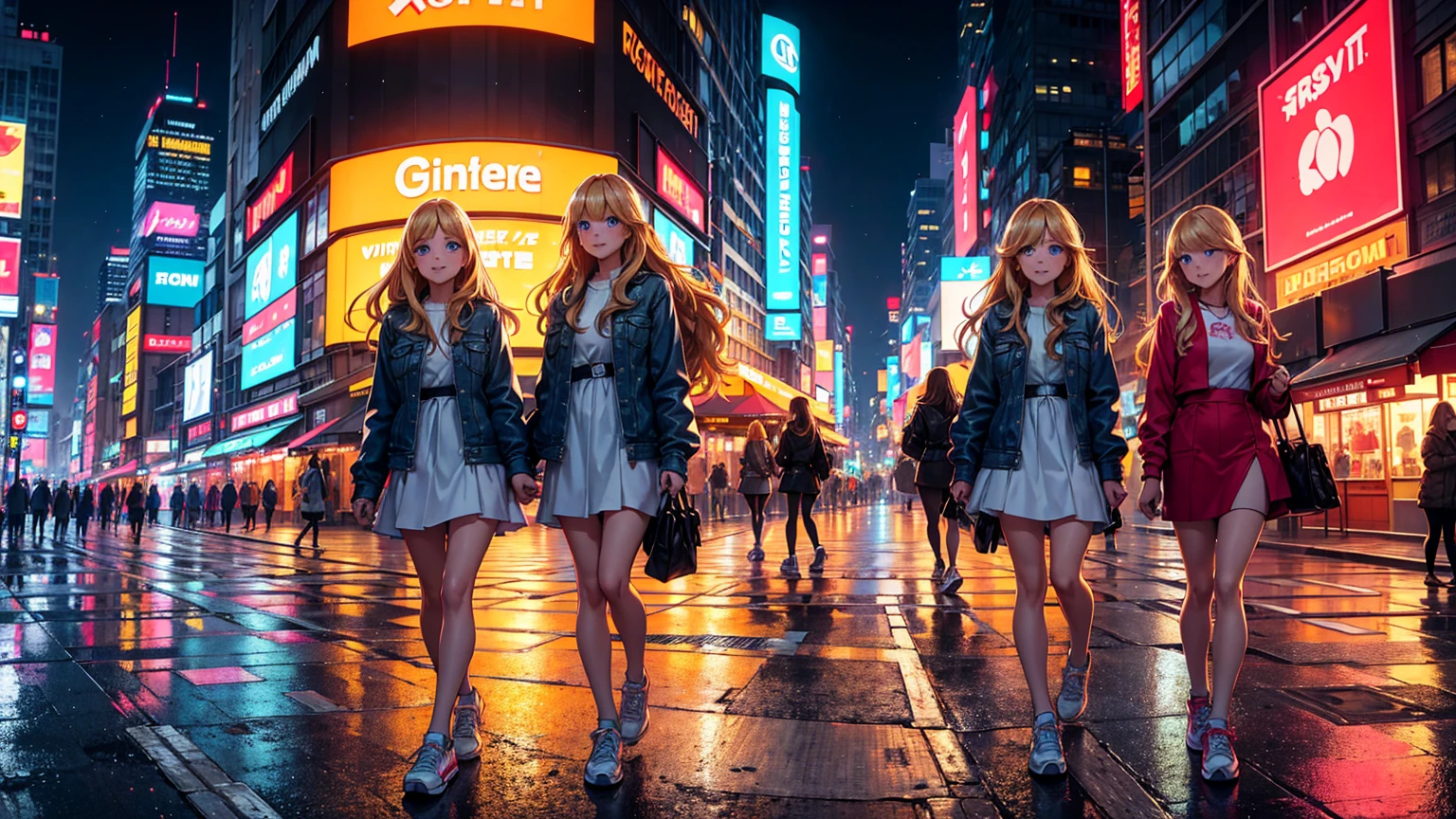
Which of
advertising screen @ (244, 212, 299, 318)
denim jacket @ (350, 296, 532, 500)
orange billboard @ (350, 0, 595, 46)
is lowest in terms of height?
denim jacket @ (350, 296, 532, 500)

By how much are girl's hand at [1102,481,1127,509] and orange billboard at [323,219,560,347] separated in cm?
2874

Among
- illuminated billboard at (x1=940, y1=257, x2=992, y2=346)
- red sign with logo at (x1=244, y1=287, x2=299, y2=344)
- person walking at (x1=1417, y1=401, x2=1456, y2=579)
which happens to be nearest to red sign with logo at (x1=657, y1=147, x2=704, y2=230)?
red sign with logo at (x1=244, y1=287, x2=299, y2=344)

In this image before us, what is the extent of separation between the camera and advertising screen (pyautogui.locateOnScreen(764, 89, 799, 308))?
220ft

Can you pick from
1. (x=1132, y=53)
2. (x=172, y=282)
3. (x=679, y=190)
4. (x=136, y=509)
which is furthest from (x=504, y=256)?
(x=172, y=282)

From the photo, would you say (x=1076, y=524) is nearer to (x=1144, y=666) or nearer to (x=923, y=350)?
(x=1144, y=666)

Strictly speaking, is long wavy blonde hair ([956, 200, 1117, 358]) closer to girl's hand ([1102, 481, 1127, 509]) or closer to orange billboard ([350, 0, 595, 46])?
girl's hand ([1102, 481, 1127, 509])

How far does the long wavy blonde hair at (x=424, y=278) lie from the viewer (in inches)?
144

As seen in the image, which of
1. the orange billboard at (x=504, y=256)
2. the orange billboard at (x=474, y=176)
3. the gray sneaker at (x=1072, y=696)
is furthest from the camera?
the orange billboard at (x=474, y=176)

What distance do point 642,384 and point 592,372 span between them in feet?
0.60

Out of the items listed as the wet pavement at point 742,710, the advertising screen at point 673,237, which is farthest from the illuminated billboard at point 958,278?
the wet pavement at point 742,710

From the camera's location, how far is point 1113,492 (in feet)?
11.8

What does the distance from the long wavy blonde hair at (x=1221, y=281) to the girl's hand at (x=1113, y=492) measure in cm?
55

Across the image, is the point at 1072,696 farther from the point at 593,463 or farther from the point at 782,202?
the point at 782,202

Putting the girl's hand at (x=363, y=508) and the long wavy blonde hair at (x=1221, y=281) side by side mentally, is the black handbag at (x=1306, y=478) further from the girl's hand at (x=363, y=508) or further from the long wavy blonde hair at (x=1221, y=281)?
the girl's hand at (x=363, y=508)
